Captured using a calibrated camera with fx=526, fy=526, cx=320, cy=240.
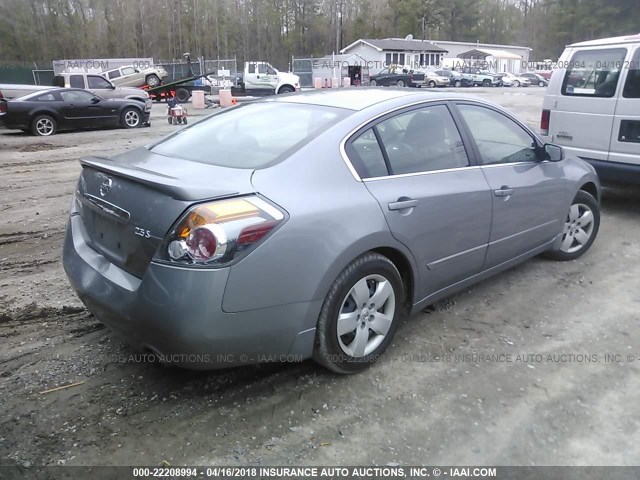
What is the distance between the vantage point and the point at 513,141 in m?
4.11

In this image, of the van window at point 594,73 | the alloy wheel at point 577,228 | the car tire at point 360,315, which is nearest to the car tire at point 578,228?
the alloy wheel at point 577,228

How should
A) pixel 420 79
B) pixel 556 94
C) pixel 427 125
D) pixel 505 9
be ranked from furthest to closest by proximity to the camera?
pixel 505 9 < pixel 420 79 < pixel 556 94 < pixel 427 125

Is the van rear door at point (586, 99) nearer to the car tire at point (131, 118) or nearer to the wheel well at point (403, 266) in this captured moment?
the wheel well at point (403, 266)

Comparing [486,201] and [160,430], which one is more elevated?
[486,201]

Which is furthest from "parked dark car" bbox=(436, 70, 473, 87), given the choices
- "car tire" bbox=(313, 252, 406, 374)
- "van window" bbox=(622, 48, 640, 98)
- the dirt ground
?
"car tire" bbox=(313, 252, 406, 374)

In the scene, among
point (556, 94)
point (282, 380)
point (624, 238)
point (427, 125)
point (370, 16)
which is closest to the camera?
point (282, 380)

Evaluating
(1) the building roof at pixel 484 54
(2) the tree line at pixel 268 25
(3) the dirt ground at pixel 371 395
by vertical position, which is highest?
(2) the tree line at pixel 268 25

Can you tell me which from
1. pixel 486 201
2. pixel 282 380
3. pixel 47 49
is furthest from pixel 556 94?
pixel 47 49

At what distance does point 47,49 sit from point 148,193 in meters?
81.8

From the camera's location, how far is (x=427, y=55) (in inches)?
2655

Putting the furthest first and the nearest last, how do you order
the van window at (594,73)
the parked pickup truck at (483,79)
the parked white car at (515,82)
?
the parked white car at (515,82) → the parked pickup truck at (483,79) → the van window at (594,73)

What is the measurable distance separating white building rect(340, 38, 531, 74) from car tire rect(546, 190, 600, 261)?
55.9m

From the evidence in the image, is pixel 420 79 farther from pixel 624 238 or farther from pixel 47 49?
pixel 47 49

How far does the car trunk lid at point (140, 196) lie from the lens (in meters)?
2.47
